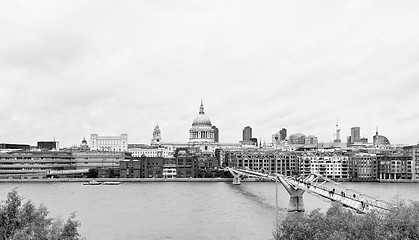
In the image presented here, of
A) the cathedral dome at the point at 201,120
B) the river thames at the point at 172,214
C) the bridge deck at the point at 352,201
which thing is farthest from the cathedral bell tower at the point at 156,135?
the bridge deck at the point at 352,201

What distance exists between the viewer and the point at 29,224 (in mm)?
18156

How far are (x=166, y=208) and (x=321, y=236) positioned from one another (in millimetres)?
28730

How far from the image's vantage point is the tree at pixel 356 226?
57.3ft

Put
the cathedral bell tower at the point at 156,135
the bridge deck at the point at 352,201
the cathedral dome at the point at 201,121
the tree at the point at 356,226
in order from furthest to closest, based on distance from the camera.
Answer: the cathedral bell tower at the point at 156,135
the cathedral dome at the point at 201,121
the bridge deck at the point at 352,201
the tree at the point at 356,226

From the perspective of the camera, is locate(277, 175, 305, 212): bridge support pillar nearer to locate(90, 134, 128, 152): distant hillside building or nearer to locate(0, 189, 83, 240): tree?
locate(0, 189, 83, 240): tree

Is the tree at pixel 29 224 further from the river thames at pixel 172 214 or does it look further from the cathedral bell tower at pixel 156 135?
the cathedral bell tower at pixel 156 135

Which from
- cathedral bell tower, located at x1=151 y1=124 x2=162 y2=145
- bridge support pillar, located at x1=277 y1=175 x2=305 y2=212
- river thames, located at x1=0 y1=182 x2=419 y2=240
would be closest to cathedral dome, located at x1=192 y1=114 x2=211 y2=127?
cathedral bell tower, located at x1=151 y1=124 x2=162 y2=145

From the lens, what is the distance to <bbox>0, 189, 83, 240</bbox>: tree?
17.5 m

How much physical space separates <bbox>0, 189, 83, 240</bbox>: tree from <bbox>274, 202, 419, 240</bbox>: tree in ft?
21.4

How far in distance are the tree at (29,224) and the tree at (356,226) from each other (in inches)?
257

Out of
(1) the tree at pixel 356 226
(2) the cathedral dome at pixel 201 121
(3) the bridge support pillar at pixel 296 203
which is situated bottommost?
(3) the bridge support pillar at pixel 296 203

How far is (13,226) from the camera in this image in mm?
18266

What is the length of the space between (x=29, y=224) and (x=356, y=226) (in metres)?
9.62

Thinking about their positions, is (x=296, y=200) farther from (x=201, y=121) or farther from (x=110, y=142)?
(x=201, y=121)
